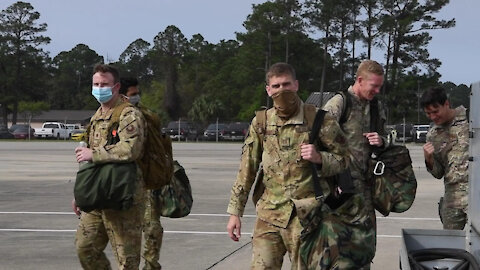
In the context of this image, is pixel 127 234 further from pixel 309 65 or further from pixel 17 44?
pixel 17 44

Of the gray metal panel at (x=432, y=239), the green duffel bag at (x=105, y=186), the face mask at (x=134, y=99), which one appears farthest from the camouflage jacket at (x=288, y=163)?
the face mask at (x=134, y=99)

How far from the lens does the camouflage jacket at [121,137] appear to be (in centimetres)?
507

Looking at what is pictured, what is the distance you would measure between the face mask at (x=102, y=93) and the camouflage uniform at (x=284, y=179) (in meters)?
1.20

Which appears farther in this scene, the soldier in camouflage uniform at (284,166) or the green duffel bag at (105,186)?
the green duffel bag at (105,186)

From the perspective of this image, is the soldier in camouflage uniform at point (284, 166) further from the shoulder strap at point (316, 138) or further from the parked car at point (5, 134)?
the parked car at point (5, 134)

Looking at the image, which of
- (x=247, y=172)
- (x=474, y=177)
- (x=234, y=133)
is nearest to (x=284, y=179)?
(x=247, y=172)

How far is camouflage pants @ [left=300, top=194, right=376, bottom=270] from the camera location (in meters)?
4.65

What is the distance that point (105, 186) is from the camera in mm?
5047

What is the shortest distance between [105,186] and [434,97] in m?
2.79

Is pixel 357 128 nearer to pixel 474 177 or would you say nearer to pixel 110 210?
pixel 474 177

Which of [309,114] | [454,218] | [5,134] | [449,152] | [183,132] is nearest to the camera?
[309,114]

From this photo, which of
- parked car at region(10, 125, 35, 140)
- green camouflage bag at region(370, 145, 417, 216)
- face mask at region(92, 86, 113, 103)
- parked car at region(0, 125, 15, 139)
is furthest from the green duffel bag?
parked car at region(0, 125, 15, 139)

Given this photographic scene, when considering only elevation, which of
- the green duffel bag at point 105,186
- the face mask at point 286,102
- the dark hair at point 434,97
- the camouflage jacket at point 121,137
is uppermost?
the dark hair at point 434,97

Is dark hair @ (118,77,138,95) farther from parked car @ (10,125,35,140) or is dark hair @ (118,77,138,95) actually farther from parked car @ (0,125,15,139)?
parked car @ (0,125,15,139)
